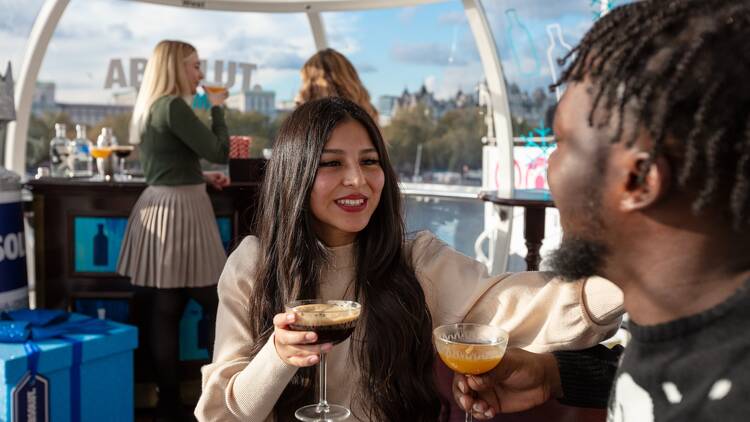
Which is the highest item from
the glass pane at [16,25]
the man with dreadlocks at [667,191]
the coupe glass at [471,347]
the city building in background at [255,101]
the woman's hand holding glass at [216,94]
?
the glass pane at [16,25]

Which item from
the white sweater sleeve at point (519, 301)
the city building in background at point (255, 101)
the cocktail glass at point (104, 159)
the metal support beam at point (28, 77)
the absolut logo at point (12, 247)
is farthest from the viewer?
the city building in background at point (255, 101)

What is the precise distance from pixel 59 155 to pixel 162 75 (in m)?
1.16

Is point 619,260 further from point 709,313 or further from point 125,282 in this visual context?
point 125,282

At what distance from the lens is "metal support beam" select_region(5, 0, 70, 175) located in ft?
15.6

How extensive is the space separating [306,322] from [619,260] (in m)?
0.69

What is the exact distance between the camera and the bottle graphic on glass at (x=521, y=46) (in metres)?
5.79

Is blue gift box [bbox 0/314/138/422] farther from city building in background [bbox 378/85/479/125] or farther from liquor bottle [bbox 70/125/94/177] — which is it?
city building in background [bbox 378/85/479/125]

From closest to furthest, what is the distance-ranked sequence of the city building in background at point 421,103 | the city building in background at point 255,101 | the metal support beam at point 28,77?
1. the metal support beam at point 28,77
2. the city building in background at point 255,101
3. the city building in background at point 421,103

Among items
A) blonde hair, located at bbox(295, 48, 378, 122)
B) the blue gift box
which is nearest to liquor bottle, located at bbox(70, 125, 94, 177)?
blonde hair, located at bbox(295, 48, 378, 122)

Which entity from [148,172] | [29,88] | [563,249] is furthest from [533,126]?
[563,249]

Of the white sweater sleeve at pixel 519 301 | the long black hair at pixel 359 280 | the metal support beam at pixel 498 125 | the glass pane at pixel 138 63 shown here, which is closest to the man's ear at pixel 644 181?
the white sweater sleeve at pixel 519 301

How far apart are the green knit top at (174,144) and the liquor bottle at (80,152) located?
93 cm

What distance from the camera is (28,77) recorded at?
4.88 metres

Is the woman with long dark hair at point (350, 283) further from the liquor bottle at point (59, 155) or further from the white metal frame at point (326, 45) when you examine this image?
the white metal frame at point (326, 45)
